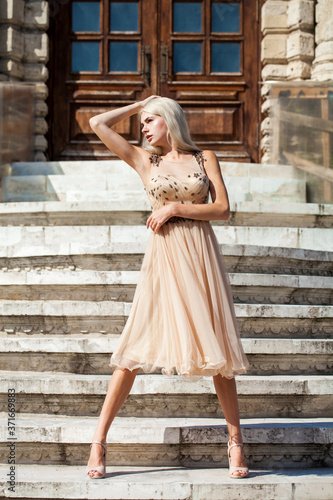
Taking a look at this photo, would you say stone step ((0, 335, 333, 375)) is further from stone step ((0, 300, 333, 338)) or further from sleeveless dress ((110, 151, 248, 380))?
sleeveless dress ((110, 151, 248, 380))

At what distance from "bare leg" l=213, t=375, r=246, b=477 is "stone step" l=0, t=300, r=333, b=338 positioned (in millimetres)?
1116

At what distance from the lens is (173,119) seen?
10.6ft

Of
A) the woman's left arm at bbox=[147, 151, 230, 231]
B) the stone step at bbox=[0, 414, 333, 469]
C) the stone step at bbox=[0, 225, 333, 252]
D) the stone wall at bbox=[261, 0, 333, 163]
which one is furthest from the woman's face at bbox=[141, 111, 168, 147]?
the stone wall at bbox=[261, 0, 333, 163]

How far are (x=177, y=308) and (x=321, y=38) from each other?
7.15m

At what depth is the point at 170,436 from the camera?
3416 mm

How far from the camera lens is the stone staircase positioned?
3.23 m

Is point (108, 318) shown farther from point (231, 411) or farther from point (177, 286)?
point (231, 411)

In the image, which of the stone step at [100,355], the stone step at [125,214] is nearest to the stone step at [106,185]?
the stone step at [125,214]

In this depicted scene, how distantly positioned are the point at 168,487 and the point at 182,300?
2.77ft

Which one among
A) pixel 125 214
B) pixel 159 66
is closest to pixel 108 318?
pixel 125 214

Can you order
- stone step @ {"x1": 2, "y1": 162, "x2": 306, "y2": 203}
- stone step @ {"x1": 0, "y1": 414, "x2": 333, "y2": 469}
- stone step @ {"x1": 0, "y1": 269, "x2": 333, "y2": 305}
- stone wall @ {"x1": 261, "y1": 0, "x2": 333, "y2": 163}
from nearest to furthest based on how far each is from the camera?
stone step @ {"x1": 0, "y1": 414, "x2": 333, "y2": 469}
stone step @ {"x1": 0, "y1": 269, "x2": 333, "y2": 305}
stone step @ {"x1": 2, "y1": 162, "x2": 306, "y2": 203}
stone wall @ {"x1": 261, "y1": 0, "x2": 333, "y2": 163}

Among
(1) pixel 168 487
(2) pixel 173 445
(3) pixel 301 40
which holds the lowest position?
(1) pixel 168 487

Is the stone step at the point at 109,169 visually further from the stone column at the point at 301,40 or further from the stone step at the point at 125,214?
the stone column at the point at 301,40

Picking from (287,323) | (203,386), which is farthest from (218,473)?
(287,323)
